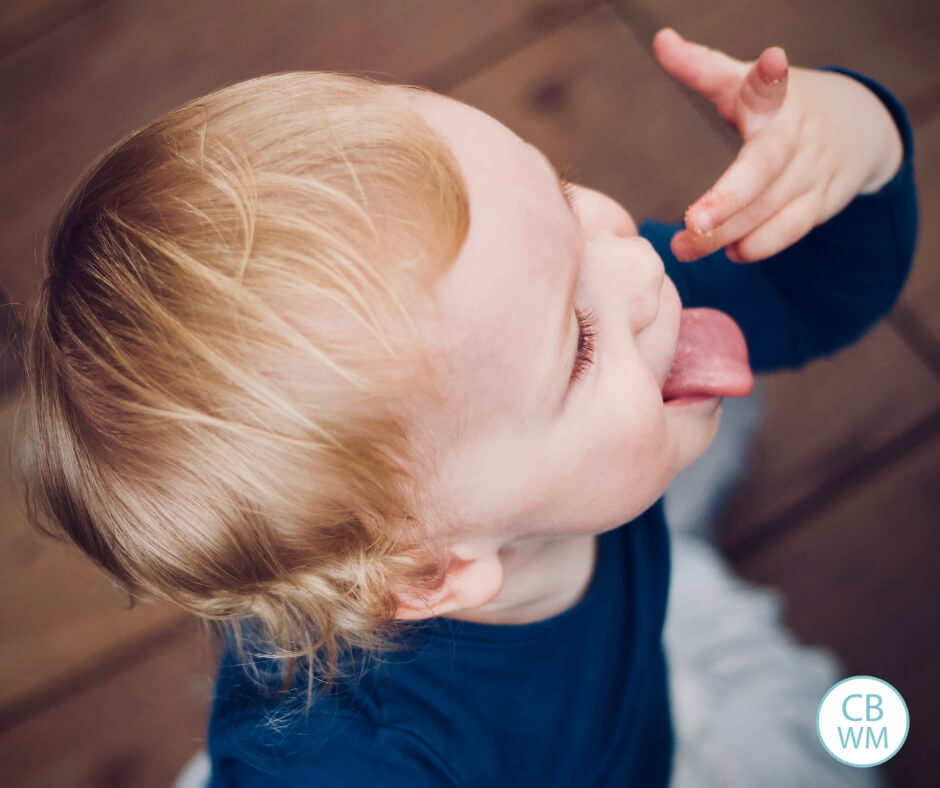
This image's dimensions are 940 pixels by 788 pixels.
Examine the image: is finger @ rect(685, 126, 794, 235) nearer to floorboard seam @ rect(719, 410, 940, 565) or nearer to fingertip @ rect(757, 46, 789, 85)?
fingertip @ rect(757, 46, 789, 85)

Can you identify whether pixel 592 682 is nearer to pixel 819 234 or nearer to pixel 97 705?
pixel 819 234

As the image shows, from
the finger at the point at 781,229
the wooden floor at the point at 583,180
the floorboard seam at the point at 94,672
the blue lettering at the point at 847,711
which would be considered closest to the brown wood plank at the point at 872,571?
the wooden floor at the point at 583,180

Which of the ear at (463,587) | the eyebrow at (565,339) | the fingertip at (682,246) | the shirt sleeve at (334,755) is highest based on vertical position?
the eyebrow at (565,339)

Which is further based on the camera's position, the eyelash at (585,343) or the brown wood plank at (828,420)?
the brown wood plank at (828,420)

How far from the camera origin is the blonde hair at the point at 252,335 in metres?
0.42

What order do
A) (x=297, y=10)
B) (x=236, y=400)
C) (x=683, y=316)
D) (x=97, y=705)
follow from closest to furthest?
1. (x=236, y=400)
2. (x=683, y=316)
3. (x=97, y=705)
4. (x=297, y=10)

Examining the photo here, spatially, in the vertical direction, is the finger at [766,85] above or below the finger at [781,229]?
above

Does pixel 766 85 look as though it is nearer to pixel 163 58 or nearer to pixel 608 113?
pixel 608 113

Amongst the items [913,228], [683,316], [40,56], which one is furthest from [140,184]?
[40,56]

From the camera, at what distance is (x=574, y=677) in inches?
28.2

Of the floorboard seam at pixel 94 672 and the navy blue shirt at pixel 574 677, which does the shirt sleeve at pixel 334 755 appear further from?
the floorboard seam at pixel 94 672

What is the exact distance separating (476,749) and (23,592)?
61 centimetres

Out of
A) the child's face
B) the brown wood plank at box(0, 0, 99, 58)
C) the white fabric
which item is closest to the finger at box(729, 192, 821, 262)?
the child's face

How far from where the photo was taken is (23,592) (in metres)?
0.98
